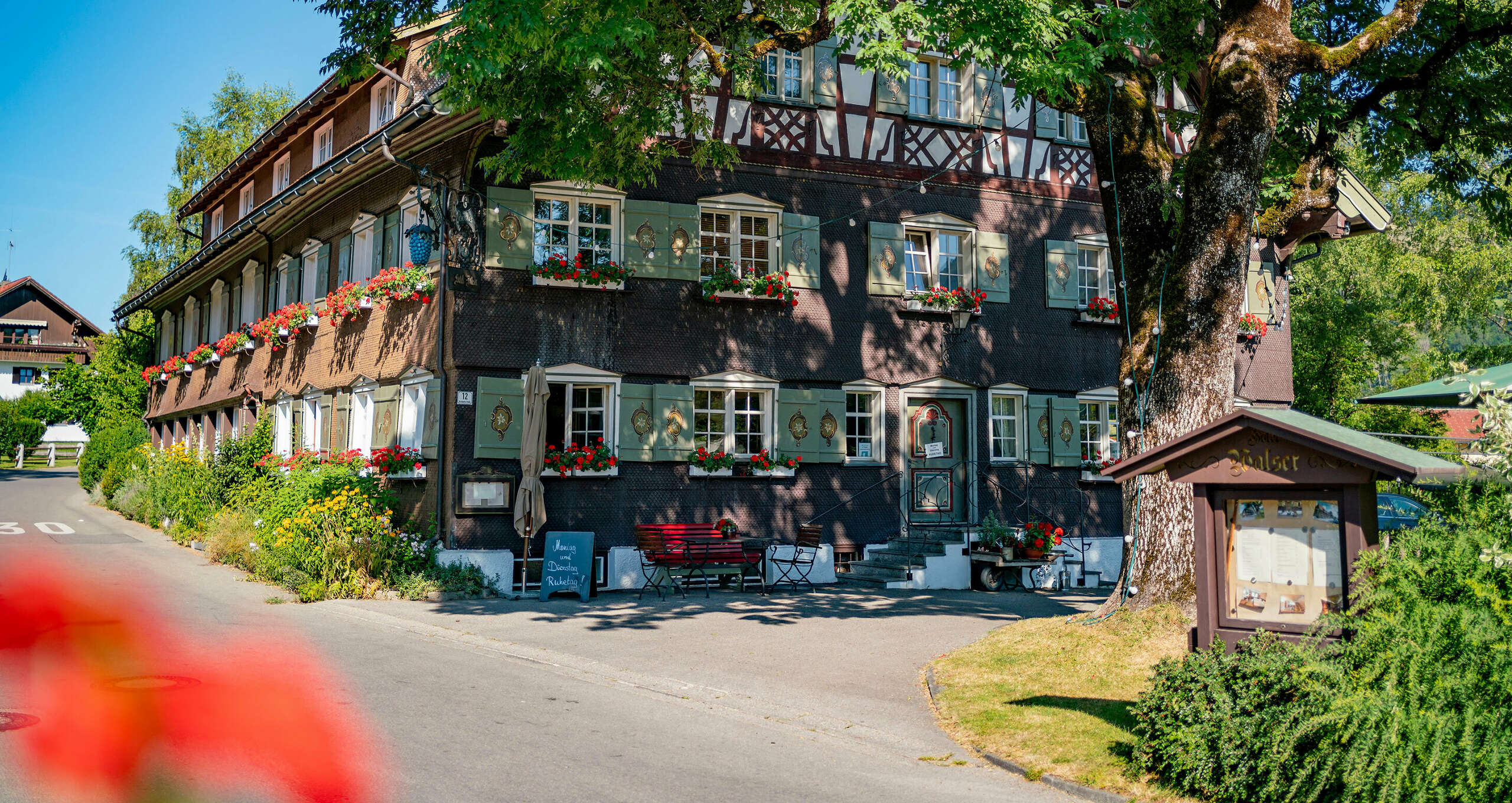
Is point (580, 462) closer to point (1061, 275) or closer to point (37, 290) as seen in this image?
point (1061, 275)

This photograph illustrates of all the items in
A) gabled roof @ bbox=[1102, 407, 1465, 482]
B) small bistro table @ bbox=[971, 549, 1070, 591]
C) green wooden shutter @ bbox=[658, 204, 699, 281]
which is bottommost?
small bistro table @ bbox=[971, 549, 1070, 591]

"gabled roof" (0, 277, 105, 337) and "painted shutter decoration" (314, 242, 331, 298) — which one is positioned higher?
"gabled roof" (0, 277, 105, 337)

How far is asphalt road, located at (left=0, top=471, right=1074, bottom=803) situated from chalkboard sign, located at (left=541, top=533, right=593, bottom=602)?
0.66m

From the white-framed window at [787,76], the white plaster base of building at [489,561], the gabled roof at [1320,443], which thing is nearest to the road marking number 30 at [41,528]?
the white plaster base of building at [489,561]

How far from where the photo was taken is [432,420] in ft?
52.3

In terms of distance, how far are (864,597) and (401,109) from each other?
11345 millimetres

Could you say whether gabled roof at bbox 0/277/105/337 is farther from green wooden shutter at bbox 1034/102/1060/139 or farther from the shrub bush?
green wooden shutter at bbox 1034/102/1060/139

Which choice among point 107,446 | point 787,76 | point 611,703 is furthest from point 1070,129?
point 107,446

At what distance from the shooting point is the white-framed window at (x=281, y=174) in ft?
86.1

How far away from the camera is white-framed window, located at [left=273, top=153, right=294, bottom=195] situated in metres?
26.2

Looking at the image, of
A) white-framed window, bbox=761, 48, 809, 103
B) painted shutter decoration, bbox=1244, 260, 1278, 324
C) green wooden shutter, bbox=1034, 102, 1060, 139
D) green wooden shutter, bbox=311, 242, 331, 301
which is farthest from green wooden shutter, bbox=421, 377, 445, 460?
painted shutter decoration, bbox=1244, 260, 1278, 324

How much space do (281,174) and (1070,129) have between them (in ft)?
59.1

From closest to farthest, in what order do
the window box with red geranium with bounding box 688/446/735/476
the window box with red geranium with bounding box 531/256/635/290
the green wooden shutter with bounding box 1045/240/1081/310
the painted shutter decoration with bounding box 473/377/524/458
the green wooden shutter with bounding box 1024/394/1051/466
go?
the painted shutter decoration with bounding box 473/377/524/458
the window box with red geranium with bounding box 531/256/635/290
the window box with red geranium with bounding box 688/446/735/476
the green wooden shutter with bounding box 1024/394/1051/466
the green wooden shutter with bounding box 1045/240/1081/310

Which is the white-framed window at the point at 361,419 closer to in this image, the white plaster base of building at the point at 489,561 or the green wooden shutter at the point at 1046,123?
the white plaster base of building at the point at 489,561
